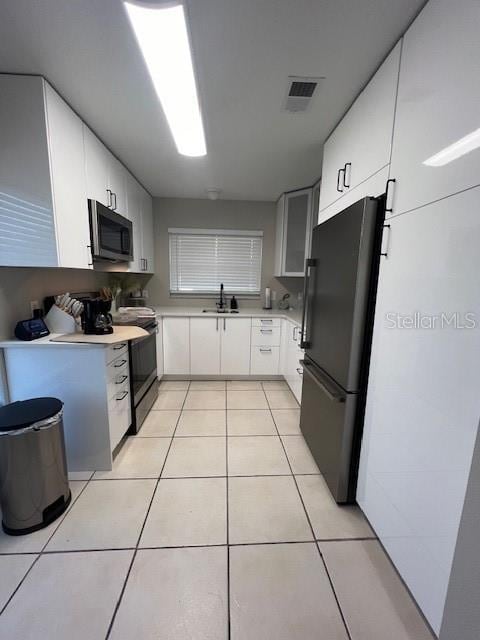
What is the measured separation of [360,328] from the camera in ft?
4.53

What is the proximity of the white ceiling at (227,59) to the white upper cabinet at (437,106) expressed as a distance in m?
0.18

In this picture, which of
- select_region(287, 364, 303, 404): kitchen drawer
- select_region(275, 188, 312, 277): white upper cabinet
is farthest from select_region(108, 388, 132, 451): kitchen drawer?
select_region(275, 188, 312, 277): white upper cabinet

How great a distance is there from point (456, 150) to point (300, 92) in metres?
1.05

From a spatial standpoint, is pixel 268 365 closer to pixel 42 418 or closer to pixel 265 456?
pixel 265 456

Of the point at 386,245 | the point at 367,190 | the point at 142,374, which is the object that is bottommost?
the point at 142,374

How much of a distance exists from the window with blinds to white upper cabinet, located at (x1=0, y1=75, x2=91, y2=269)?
2.09m

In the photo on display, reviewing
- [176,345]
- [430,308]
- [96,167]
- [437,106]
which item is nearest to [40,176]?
[96,167]

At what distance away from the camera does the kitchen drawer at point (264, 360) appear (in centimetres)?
335

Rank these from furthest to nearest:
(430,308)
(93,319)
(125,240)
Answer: (125,240) → (93,319) → (430,308)

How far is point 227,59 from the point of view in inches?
50.9

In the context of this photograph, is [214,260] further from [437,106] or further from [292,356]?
[437,106]

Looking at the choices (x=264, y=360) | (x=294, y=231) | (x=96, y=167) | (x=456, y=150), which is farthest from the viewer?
(x=264, y=360)

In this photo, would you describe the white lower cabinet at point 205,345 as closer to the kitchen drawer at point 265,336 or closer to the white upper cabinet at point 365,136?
the kitchen drawer at point 265,336

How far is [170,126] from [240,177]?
1122mm
